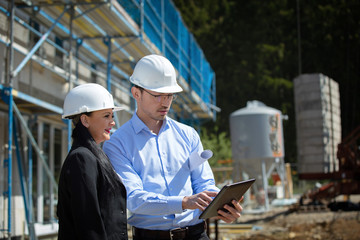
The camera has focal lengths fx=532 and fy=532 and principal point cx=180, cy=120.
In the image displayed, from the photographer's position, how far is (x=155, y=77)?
10.5 ft

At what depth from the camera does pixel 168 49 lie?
47.3 feet

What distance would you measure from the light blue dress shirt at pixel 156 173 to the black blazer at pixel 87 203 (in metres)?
0.21

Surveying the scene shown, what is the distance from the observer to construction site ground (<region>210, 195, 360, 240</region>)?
1122 cm

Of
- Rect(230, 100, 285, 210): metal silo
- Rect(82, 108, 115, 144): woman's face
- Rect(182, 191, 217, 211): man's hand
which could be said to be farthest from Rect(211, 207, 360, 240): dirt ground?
Rect(82, 108, 115, 144): woman's face

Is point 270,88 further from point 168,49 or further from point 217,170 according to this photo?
point 168,49

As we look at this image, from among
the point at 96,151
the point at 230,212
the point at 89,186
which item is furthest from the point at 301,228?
the point at 89,186

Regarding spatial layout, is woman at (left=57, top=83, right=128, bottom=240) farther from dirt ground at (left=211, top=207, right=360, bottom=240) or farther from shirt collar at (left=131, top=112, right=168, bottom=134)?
dirt ground at (left=211, top=207, right=360, bottom=240)

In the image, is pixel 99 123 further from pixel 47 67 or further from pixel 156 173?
pixel 47 67

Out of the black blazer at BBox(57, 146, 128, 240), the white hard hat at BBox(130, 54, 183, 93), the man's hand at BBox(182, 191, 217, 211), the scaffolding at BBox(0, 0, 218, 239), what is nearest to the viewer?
the black blazer at BBox(57, 146, 128, 240)

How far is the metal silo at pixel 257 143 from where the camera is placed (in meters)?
19.5

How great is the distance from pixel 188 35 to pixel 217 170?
6321mm

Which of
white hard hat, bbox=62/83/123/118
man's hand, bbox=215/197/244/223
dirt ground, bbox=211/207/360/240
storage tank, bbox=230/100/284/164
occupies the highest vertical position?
storage tank, bbox=230/100/284/164

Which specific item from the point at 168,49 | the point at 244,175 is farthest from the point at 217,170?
the point at 168,49

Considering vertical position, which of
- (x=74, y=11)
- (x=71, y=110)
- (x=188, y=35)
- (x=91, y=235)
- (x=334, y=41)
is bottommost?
(x=91, y=235)
